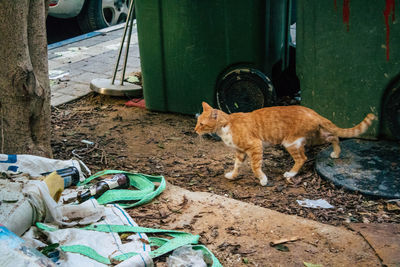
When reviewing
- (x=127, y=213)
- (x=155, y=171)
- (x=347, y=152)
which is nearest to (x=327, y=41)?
(x=347, y=152)

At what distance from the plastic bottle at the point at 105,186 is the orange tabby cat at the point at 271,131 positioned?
2.56 ft

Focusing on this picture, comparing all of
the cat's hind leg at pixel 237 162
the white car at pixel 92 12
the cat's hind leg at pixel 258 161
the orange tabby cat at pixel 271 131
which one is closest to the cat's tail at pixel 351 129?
the orange tabby cat at pixel 271 131

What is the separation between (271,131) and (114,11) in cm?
663

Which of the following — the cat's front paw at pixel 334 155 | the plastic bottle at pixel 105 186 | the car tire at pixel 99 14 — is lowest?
the cat's front paw at pixel 334 155

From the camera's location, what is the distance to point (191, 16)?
476 cm

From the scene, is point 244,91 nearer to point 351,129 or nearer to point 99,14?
point 351,129

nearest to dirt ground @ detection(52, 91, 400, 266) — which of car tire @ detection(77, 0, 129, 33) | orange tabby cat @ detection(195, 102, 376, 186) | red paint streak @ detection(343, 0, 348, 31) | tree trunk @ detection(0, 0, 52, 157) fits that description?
orange tabby cat @ detection(195, 102, 376, 186)

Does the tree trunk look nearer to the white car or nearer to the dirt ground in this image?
the dirt ground

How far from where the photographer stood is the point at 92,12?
364 inches

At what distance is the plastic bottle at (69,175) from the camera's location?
3469 millimetres

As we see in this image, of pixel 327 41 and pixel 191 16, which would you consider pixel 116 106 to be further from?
pixel 327 41

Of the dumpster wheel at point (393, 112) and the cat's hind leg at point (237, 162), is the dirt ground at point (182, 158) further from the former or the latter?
the dumpster wheel at point (393, 112)

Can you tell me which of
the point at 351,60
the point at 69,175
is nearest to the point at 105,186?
the point at 69,175

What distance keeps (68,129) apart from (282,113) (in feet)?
8.15
